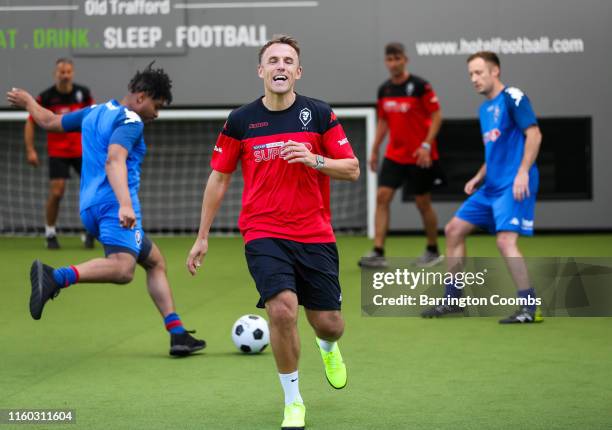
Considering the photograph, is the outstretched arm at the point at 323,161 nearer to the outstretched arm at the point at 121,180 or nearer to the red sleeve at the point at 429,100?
the outstretched arm at the point at 121,180

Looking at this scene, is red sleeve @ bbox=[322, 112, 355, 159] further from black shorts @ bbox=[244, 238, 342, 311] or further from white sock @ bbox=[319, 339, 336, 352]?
white sock @ bbox=[319, 339, 336, 352]

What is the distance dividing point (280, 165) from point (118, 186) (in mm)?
1759

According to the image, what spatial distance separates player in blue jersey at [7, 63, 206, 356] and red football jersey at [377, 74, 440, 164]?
16.1ft

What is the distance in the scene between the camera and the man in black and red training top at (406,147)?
1117cm

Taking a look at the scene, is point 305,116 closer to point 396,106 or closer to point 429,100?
point 429,100

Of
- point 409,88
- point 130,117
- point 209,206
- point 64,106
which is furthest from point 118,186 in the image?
point 64,106

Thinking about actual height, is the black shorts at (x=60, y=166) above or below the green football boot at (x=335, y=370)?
above

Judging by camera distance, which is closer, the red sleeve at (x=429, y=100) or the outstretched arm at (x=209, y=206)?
the outstretched arm at (x=209, y=206)

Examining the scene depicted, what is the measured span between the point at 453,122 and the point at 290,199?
1007 centimetres

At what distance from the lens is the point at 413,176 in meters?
11.4

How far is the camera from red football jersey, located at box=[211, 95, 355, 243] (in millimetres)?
5004

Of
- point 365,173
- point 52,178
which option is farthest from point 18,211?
point 365,173

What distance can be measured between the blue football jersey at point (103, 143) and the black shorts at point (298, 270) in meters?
1.91

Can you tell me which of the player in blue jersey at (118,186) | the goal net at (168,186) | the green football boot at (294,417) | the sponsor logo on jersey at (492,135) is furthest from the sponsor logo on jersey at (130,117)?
the goal net at (168,186)
